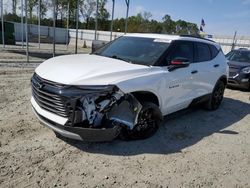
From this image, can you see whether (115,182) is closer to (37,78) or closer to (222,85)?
(37,78)

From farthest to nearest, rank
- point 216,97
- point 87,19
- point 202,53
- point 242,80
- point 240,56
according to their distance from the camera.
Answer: point 87,19 < point 240,56 < point 242,80 < point 216,97 < point 202,53

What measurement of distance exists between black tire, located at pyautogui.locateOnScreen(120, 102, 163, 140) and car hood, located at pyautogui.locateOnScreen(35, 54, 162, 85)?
1.95 feet

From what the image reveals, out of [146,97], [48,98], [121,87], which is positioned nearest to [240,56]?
[146,97]

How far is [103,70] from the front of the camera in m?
3.98

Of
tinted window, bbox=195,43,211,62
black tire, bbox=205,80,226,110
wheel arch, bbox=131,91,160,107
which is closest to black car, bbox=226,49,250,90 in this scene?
black tire, bbox=205,80,226,110

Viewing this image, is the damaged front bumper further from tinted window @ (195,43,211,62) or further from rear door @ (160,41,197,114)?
tinted window @ (195,43,211,62)

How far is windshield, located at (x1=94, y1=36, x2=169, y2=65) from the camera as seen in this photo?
15.7ft

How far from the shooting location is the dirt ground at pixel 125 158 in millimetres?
3410

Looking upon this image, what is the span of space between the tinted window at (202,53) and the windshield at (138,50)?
1144 millimetres

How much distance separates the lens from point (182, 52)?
5.38 metres

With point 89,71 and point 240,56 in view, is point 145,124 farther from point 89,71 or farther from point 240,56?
point 240,56

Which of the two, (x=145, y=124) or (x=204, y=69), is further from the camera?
(x=204, y=69)

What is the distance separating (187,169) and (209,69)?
305cm

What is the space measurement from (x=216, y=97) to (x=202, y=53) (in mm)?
1469
